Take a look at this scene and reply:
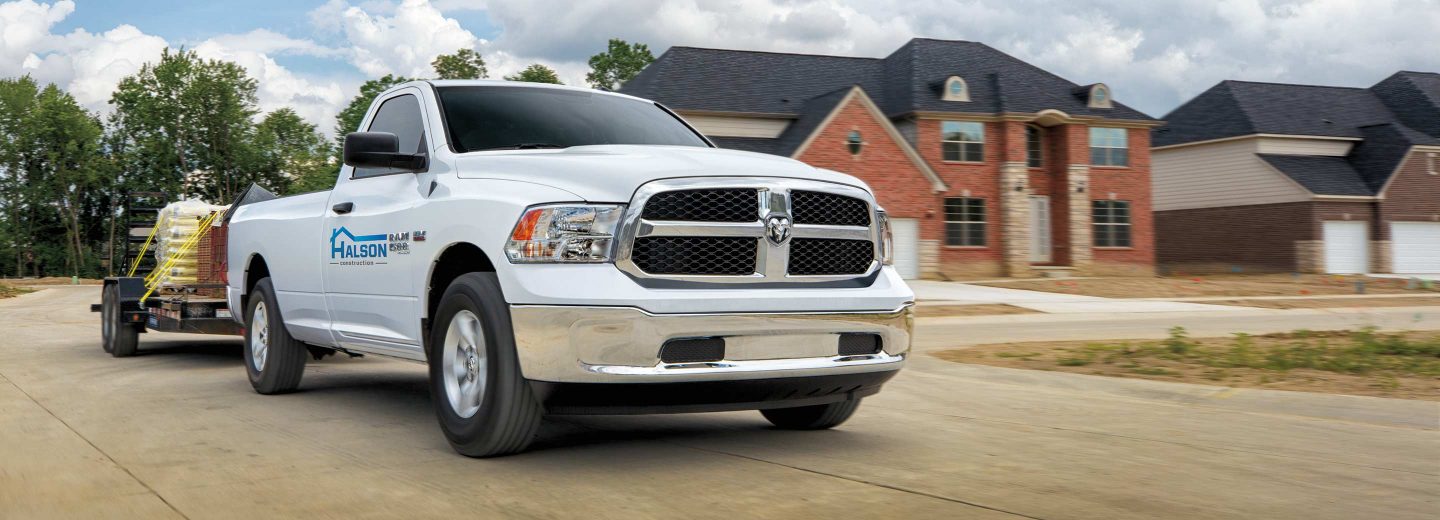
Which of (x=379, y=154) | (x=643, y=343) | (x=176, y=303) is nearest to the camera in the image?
(x=643, y=343)

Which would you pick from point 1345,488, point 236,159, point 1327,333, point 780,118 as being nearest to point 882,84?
point 780,118

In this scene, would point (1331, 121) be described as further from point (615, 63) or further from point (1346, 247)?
point (615, 63)

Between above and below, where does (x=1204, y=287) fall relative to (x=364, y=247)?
below

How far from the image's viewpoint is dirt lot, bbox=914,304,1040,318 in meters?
22.8

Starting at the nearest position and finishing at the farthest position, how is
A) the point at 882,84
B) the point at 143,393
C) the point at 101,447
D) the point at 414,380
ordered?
the point at 101,447, the point at 143,393, the point at 414,380, the point at 882,84

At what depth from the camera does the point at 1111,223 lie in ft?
136

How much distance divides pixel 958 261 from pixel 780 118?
7.31 m

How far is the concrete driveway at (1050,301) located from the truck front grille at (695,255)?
19555mm

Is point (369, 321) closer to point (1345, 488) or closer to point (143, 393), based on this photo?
point (143, 393)

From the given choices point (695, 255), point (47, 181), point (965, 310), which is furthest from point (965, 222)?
point (47, 181)

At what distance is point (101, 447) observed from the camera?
6.15 meters

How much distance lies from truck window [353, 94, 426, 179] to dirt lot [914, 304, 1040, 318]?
1573cm

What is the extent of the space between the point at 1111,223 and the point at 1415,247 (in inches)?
574

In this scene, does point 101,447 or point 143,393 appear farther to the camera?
point 143,393
